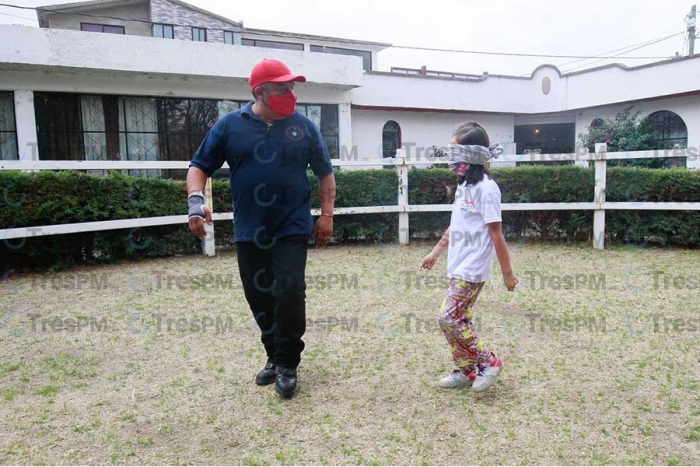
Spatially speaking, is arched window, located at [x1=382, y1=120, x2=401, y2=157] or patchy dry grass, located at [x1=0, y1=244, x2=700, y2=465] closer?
patchy dry grass, located at [x1=0, y1=244, x2=700, y2=465]

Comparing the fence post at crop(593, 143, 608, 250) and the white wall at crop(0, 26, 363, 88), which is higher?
the white wall at crop(0, 26, 363, 88)

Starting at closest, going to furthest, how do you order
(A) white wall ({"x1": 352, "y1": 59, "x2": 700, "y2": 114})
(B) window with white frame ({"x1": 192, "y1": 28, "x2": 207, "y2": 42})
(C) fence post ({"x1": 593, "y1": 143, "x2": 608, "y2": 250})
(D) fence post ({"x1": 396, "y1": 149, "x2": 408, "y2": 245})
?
(C) fence post ({"x1": 593, "y1": 143, "x2": 608, "y2": 250}), (D) fence post ({"x1": 396, "y1": 149, "x2": 408, "y2": 245}), (A) white wall ({"x1": 352, "y1": 59, "x2": 700, "y2": 114}), (B) window with white frame ({"x1": 192, "y1": 28, "x2": 207, "y2": 42})

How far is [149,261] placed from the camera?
783 centimetres

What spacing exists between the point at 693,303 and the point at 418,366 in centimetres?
336

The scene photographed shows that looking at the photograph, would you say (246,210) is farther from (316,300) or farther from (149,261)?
(149,261)

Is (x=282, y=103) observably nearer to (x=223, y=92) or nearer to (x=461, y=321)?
(x=461, y=321)

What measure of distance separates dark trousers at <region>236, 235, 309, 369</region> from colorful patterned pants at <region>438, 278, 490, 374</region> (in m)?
0.88

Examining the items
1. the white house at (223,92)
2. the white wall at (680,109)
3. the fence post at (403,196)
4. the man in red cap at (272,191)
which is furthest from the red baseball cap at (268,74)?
the white wall at (680,109)

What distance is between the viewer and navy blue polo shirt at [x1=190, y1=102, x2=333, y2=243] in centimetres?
326

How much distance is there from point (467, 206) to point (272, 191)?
46.4 inches

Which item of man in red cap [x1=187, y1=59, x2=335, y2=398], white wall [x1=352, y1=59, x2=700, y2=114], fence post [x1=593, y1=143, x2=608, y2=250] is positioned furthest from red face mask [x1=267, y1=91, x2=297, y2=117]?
white wall [x1=352, y1=59, x2=700, y2=114]

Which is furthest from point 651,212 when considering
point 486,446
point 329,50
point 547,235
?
point 329,50

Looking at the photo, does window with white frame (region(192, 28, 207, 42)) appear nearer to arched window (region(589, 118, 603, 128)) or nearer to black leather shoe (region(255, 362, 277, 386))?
arched window (region(589, 118, 603, 128))

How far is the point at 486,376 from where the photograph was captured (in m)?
3.29
